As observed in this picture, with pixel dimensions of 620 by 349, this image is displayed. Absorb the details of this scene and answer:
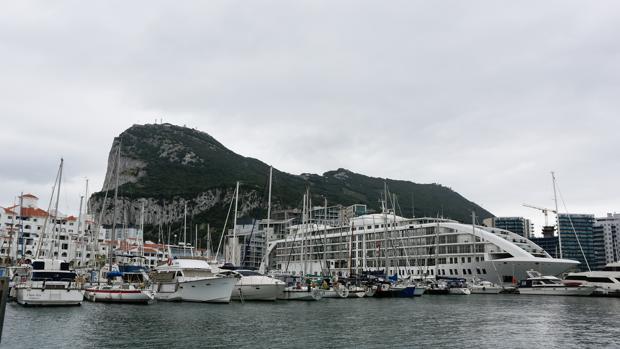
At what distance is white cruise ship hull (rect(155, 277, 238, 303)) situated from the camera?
182 ft

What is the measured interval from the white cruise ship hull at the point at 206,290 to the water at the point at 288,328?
8.32 feet

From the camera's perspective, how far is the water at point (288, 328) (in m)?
30.3

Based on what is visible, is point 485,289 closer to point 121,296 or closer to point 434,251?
point 434,251

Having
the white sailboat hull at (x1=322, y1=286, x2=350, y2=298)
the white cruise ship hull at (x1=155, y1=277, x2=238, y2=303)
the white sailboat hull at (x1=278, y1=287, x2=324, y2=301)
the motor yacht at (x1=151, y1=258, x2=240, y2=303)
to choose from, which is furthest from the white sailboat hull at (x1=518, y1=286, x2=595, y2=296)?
the white cruise ship hull at (x1=155, y1=277, x2=238, y2=303)

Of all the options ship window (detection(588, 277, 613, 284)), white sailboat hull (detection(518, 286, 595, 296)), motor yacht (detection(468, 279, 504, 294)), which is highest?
ship window (detection(588, 277, 613, 284))

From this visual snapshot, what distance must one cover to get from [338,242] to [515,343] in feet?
424

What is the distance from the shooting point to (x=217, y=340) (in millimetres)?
30641

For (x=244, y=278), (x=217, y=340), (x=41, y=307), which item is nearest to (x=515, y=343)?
(x=217, y=340)

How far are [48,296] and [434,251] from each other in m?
108

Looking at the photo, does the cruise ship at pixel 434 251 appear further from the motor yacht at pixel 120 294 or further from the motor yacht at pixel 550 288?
the motor yacht at pixel 120 294

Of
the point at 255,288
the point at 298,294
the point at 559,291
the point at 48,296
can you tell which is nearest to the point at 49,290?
the point at 48,296

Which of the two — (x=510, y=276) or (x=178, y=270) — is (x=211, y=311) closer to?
(x=178, y=270)

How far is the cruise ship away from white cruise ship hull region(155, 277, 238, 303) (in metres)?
43.3

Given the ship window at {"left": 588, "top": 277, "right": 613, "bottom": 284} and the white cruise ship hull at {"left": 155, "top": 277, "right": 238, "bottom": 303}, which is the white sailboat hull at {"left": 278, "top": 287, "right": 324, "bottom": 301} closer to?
the white cruise ship hull at {"left": 155, "top": 277, "right": 238, "bottom": 303}
